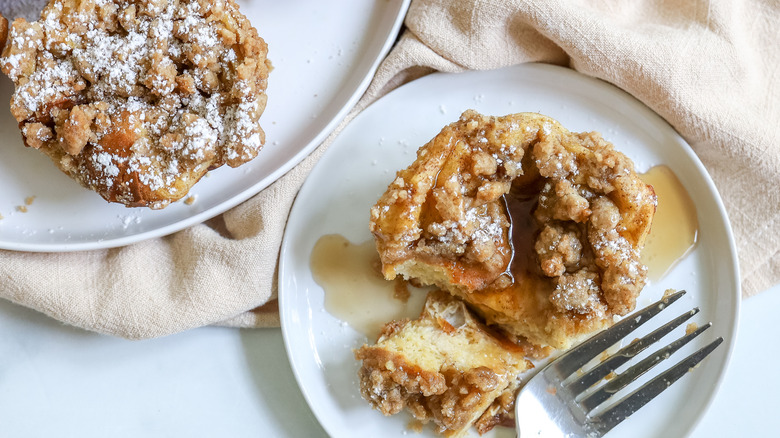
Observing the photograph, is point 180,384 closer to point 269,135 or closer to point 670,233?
point 269,135

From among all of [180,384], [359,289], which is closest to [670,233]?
[359,289]

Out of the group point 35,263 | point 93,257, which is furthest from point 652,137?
point 35,263

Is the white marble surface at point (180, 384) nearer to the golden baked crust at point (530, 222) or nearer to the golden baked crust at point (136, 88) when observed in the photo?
the golden baked crust at point (136, 88)

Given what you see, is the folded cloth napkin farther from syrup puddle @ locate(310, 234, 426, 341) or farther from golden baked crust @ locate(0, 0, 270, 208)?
golden baked crust @ locate(0, 0, 270, 208)

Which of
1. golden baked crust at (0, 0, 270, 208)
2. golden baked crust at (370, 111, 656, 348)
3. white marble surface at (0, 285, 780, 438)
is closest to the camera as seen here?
golden baked crust at (370, 111, 656, 348)

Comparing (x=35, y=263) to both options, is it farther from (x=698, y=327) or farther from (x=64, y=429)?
(x=698, y=327)

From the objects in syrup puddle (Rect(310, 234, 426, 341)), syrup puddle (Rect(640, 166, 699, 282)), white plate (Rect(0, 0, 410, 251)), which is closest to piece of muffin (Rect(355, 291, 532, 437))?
syrup puddle (Rect(310, 234, 426, 341))
